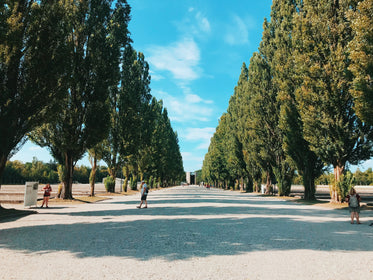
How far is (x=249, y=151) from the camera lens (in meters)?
41.7

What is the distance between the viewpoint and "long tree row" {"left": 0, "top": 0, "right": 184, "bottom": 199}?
44.4 feet

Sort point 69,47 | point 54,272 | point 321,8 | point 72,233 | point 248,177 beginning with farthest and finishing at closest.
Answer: point 248,177, point 321,8, point 69,47, point 72,233, point 54,272

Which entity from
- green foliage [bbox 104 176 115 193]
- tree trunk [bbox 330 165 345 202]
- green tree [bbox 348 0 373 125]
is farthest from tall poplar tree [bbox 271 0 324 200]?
green foliage [bbox 104 176 115 193]

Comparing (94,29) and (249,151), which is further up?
(94,29)

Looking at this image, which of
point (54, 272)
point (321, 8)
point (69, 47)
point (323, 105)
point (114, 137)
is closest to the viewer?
point (54, 272)

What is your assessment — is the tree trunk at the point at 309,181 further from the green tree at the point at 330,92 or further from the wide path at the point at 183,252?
the wide path at the point at 183,252

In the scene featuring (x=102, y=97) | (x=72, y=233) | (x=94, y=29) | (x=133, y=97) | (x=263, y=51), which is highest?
(x=263, y=51)

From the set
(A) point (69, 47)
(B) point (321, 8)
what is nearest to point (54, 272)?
(A) point (69, 47)

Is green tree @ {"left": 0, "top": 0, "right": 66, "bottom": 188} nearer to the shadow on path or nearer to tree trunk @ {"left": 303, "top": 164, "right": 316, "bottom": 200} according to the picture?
the shadow on path

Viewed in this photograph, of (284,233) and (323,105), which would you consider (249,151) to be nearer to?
(323,105)

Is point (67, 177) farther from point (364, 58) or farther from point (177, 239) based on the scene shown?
point (364, 58)

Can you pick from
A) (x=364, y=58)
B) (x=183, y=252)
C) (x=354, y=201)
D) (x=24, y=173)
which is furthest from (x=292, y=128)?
(x=24, y=173)

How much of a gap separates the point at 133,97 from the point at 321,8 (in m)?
22.7

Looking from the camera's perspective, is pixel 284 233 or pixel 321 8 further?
pixel 321 8
